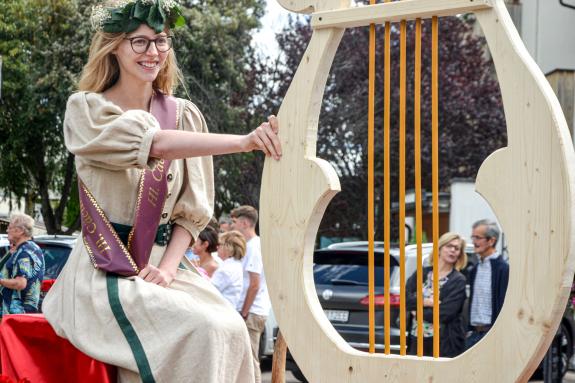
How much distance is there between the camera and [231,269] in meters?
8.84

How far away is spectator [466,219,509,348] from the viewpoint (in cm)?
841

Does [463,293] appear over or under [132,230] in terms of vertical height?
under

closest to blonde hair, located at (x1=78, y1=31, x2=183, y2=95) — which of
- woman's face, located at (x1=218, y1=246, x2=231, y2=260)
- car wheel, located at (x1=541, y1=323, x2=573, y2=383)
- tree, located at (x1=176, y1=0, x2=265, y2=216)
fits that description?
woman's face, located at (x1=218, y1=246, x2=231, y2=260)

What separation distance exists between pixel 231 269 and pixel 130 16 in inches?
219

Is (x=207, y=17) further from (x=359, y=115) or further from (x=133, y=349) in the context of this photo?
(x=133, y=349)

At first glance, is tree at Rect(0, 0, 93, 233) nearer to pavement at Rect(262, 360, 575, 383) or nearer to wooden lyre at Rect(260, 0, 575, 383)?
pavement at Rect(262, 360, 575, 383)

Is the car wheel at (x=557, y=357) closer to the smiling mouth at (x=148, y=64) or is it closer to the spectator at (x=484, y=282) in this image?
the spectator at (x=484, y=282)

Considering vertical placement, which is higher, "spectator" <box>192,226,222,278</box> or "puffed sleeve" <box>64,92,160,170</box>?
"puffed sleeve" <box>64,92,160,170</box>

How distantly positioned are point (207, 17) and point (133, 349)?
2164 centimetres

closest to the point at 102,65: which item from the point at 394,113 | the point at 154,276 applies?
the point at 154,276

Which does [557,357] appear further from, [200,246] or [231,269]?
[200,246]

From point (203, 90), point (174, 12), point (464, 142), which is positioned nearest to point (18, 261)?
point (174, 12)

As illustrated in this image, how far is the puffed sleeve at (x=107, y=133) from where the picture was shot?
3.23m

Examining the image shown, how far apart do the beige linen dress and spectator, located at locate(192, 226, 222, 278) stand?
5.30m
